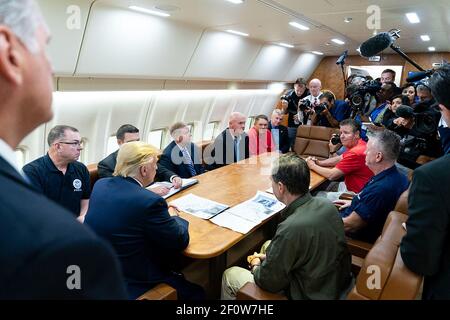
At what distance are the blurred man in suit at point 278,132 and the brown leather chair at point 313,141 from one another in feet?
1.85

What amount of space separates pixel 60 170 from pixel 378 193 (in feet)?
9.06

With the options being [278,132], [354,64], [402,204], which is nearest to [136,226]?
[402,204]

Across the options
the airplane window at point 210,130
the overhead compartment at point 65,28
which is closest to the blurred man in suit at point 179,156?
the overhead compartment at point 65,28

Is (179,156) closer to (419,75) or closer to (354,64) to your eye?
(419,75)

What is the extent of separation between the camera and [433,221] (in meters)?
1.28

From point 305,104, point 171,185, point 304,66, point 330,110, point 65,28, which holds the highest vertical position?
point 304,66

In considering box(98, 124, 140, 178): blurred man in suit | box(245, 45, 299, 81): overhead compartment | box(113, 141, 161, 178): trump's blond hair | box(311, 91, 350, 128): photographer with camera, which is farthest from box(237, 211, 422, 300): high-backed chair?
box(245, 45, 299, 81): overhead compartment

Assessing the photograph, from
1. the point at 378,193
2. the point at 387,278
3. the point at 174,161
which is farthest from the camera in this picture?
the point at 174,161

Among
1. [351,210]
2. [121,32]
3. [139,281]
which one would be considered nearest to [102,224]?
[139,281]

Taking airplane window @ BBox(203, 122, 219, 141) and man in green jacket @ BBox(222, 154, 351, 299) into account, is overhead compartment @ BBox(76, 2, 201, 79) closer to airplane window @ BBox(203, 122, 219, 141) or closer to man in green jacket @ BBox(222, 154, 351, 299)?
airplane window @ BBox(203, 122, 219, 141)

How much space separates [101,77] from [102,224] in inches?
132

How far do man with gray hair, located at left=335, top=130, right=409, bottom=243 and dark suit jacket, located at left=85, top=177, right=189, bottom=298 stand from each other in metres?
1.51

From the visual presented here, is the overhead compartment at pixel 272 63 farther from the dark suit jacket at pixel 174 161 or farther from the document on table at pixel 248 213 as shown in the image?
the document on table at pixel 248 213

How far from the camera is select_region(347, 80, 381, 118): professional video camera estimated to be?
4.65m
